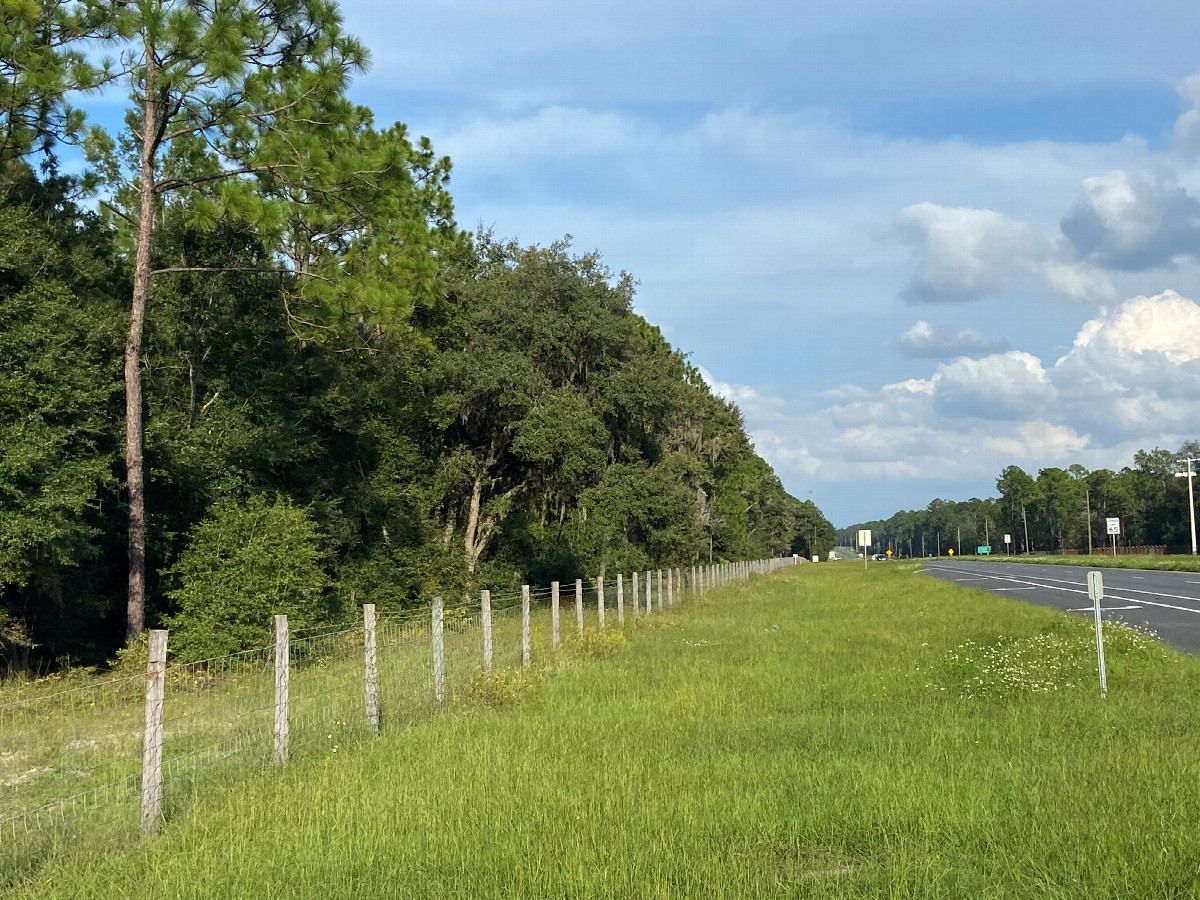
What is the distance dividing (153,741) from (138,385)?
1201 centimetres

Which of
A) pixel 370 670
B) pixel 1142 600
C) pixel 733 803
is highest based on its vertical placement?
pixel 370 670

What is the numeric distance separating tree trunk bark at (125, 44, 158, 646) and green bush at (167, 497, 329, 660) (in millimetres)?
929

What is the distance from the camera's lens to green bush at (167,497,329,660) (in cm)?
1844

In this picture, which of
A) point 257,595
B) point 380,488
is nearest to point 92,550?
point 257,595

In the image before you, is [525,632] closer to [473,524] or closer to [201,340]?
[201,340]

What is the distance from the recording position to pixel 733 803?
7293mm

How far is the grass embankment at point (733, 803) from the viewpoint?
19.1 ft

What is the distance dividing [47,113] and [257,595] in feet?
28.5

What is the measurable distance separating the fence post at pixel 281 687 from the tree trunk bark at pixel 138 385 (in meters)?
9.70

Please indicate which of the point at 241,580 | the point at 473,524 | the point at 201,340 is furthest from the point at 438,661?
the point at 473,524

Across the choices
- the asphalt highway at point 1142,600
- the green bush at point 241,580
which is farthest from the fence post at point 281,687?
the asphalt highway at point 1142,600

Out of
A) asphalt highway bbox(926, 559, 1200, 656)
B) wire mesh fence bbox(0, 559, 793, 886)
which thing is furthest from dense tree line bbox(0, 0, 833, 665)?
asphalt highway bbox(926, 559, 1200, 656)

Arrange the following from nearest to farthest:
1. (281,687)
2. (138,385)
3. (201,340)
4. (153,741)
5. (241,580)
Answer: (153,741)
(281,687)
(138,385)
(241,580)
(201,340)

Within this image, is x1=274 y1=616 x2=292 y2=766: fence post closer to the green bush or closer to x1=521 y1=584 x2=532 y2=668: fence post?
x1=521 y1=584 x2=532 y2=668: fence post
